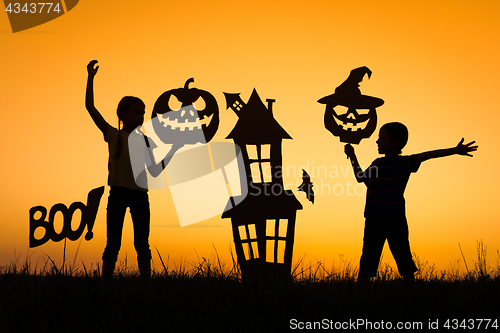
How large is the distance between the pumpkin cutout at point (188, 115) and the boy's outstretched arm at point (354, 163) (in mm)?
1625

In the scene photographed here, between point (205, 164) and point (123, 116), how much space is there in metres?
1.24

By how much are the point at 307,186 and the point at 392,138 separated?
3.84 ft

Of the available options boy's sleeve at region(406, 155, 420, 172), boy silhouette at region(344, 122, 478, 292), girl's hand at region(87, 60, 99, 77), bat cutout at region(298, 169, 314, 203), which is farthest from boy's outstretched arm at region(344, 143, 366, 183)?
girl's hand at region(87, 60, 99, 77)

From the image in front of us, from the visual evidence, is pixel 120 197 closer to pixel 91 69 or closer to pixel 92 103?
pixel 92 103

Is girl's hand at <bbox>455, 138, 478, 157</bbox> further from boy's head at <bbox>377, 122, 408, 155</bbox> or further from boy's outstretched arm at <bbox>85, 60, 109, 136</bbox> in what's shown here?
boy's outstretched arm at <bbox>85, 60, 109, 136</bbox>

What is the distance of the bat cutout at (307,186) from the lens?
194 inches

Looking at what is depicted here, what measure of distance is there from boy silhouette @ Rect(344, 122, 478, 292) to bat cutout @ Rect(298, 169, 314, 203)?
0.86 meters

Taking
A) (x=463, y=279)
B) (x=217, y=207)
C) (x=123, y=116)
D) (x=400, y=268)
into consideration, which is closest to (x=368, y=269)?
(x=400, y=268)

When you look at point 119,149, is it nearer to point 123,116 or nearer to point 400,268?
point 123,116

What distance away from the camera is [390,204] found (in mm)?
4000

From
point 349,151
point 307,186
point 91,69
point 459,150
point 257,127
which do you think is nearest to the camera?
point 459,150

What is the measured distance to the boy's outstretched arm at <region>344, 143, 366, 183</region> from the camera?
438cm

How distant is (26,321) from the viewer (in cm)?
279

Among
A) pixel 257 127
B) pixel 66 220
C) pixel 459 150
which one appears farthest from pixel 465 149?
pixel 66 220
